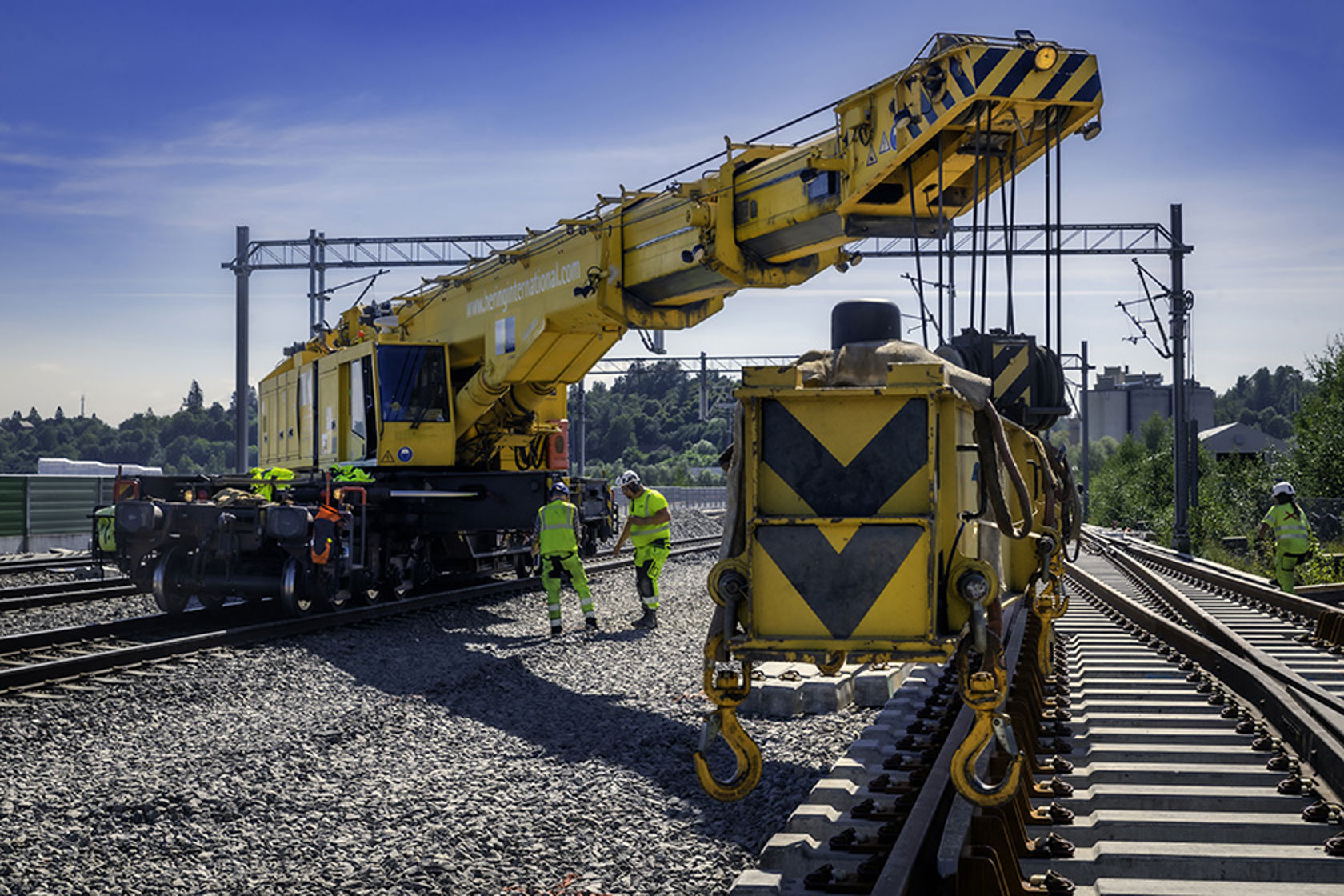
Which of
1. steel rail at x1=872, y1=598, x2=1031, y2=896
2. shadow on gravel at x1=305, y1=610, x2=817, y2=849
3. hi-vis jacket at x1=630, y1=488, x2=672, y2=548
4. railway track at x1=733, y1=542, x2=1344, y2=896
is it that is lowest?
shadow on gravel at x1=305, y1=610, x2=817, y2=849

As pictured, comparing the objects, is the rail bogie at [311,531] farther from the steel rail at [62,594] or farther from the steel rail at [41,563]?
the steel rail at [41,563]

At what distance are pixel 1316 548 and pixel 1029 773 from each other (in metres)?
15.8

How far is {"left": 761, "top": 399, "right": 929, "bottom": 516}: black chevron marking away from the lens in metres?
4.39

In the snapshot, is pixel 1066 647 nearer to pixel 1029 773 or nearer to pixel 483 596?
pixel 1029 773

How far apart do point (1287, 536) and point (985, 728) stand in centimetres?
1105

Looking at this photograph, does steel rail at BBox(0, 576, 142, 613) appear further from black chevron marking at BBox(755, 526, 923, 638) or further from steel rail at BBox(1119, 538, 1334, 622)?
steel rail at BBox(1119, 538, 1334, 622)

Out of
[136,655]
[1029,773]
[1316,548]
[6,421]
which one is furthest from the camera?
[6,421]

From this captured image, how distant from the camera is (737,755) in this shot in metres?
4.67

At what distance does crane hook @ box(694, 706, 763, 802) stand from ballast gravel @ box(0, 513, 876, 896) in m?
0.27

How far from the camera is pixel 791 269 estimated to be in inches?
365

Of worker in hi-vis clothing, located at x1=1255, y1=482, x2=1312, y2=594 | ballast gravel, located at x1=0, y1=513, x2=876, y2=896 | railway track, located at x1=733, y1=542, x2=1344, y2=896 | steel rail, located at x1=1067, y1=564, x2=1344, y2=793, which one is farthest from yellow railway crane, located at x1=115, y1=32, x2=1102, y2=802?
worker in hi-vis clothing, located at x1=1255, y1=482, x2=1312, y2=594

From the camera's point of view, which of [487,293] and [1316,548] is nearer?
[487,293]

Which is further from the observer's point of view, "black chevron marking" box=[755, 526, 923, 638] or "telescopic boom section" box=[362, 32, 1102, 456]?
"telescopic boom section" box=[362, 32, 1102, 456]

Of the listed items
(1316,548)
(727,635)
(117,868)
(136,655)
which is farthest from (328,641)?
(1316,548)
